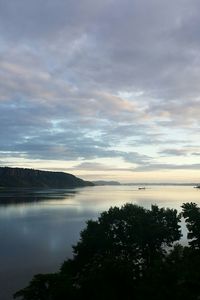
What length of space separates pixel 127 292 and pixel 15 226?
3034 inches

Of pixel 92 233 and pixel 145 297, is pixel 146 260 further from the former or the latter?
pixel 145 297

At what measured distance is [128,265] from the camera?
35594 mm

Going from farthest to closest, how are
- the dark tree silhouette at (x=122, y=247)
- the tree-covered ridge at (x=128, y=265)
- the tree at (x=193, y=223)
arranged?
the tree at (x=193, y=223) < the dark tree silhouette at (x=122, y=247) < the tree-covered ridge at (x=128, y=265)

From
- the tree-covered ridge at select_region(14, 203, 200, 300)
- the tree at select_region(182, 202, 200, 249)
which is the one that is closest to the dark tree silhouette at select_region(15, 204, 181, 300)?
the tree-covered ridge at select_region(14, 203, 200, 300)

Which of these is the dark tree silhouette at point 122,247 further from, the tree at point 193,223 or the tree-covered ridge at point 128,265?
the tree at point 193,223

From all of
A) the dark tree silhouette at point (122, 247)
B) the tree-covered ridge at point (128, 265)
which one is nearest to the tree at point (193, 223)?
the tree-covered ridge at point (128, 265)

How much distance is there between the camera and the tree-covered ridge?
3044 centimetres

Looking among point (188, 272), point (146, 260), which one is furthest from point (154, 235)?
point (188, 272)

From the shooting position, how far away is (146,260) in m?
47.0

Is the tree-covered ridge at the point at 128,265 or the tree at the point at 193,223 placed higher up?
the tree at the point at 193,223

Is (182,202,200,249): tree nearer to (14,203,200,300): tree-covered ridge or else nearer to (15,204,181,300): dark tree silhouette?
(14,203,200,300): tree-covered ridge

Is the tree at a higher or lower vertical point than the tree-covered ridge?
higher

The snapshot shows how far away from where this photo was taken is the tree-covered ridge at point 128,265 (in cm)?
3044

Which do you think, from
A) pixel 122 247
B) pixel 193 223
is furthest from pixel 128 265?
pixel 193 223
